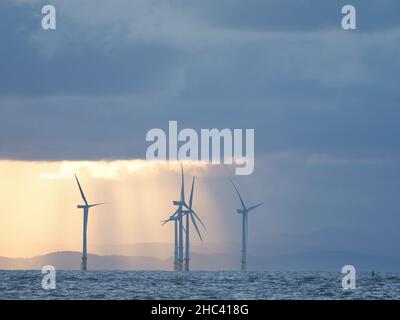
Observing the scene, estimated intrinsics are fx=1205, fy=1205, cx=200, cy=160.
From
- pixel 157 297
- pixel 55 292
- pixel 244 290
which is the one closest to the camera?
pixel 157 297
